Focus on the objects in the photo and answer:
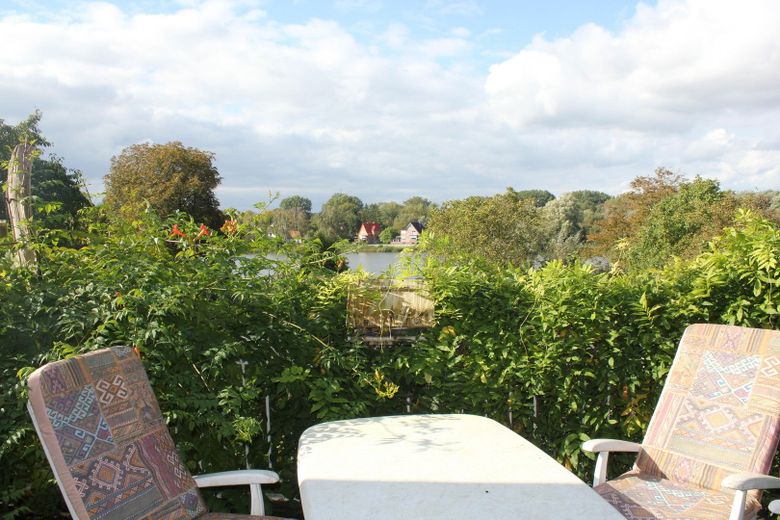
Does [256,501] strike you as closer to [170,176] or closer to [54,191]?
[54,191]

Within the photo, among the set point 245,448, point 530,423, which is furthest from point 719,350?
point 245,448

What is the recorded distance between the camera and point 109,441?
2.15 m

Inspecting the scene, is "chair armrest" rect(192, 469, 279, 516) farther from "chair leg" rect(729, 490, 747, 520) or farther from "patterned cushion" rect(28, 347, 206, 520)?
"chair leg" rect(729, 490, 747, 520)

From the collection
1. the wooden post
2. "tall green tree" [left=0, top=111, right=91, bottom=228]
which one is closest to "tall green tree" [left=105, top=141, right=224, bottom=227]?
"tall green tree" [left=0, top=111, right=91, bottom=228]

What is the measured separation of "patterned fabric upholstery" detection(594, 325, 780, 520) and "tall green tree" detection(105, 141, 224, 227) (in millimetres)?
24271

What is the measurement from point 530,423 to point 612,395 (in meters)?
0.46

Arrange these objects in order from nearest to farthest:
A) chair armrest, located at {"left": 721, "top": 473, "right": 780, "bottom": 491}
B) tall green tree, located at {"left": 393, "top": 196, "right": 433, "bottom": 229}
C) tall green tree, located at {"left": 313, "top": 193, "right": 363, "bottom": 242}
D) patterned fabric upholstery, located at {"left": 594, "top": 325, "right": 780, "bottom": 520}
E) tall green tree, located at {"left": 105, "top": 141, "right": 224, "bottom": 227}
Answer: chair armrest, located at {"left": 721, "top": 473, "right": 780, "bottom": 491} < patterned fabric upholstery, located at {"left": 594, "top": 325, "right": 780, "bottom": 520} < tall green tree, located at {"left": 313, "top": 193, "right": 363, "bottom": 242} < tall green tree, located at {"left": 105, "top": 141, "right": 224, "bottom": 227} < tall green tree, located at {"left": 393, "top": 196, "right": 433, "bottom": 229}

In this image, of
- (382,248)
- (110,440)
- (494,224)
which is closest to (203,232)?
(382,248)

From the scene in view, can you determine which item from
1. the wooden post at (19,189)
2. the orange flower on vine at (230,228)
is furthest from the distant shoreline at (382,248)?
the wooden post at (19,189)

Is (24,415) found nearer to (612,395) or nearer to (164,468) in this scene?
(164,468)

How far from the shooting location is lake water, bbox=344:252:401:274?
3.18m

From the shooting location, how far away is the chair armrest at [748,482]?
2.26 meters

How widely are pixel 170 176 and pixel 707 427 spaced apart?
2624 centimetres

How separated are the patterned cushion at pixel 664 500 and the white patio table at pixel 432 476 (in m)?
0.50
